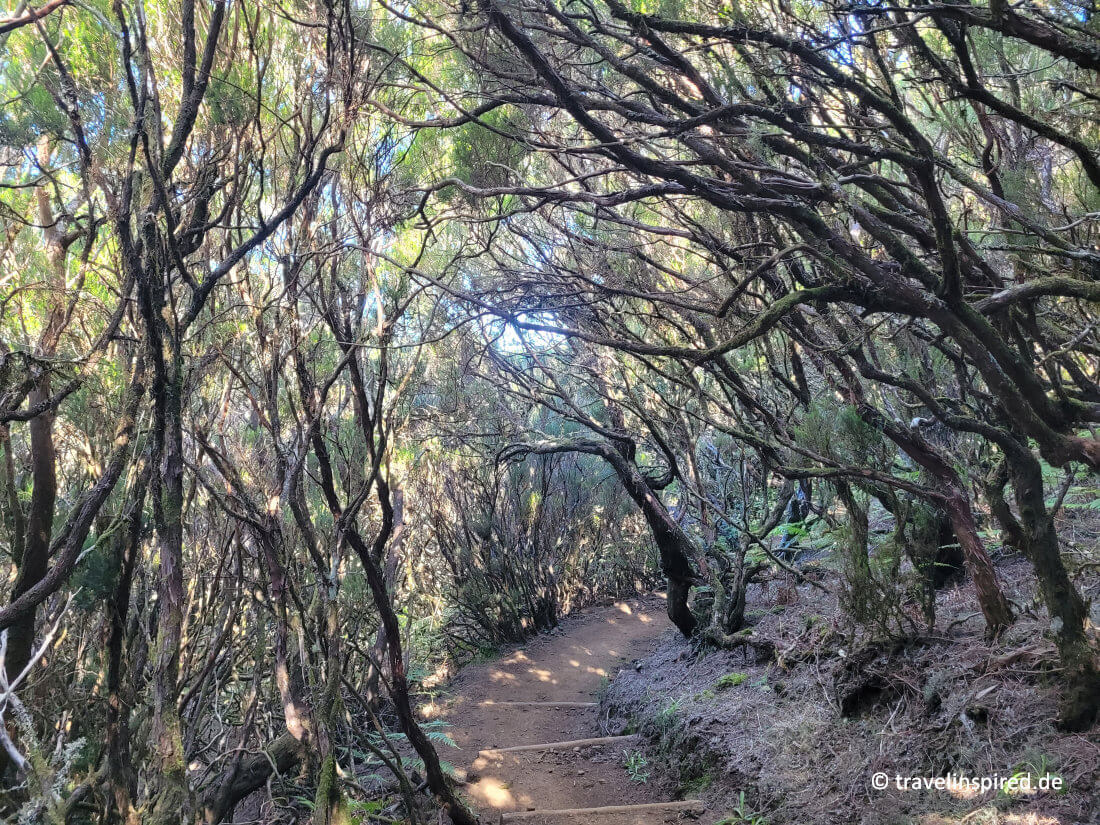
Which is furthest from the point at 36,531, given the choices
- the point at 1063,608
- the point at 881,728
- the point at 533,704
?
the point at 533,704

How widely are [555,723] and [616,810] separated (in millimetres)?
2571

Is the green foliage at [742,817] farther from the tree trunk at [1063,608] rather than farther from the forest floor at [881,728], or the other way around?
the tree trunk at [1063,608]

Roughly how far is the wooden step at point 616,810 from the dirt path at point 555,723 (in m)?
0.02

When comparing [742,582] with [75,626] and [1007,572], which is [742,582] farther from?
[75,626]

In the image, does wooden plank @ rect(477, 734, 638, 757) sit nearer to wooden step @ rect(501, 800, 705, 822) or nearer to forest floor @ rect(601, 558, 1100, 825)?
forest floor @ rect(601, 558, 1100, 825)

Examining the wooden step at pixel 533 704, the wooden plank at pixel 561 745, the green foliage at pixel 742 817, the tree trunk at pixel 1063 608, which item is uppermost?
the tree trunk at pixel 1063 608

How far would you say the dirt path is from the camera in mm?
4633

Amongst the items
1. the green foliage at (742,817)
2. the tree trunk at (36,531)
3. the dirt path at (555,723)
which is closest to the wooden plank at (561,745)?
the dirt path at (555,723)

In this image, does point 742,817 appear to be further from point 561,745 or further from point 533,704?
point 533,704

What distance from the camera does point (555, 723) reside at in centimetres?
657

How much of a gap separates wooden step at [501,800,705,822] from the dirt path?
22mm

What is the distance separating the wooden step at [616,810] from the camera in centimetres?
399

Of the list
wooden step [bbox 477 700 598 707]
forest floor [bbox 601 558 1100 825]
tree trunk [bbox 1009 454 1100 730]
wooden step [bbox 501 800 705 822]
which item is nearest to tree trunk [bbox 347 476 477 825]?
wooden step [bbox 501 800 705 822]

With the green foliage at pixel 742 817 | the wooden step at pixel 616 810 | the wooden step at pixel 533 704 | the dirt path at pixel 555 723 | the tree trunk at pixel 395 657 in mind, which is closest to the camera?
the tree trunk at pixel 395 657
